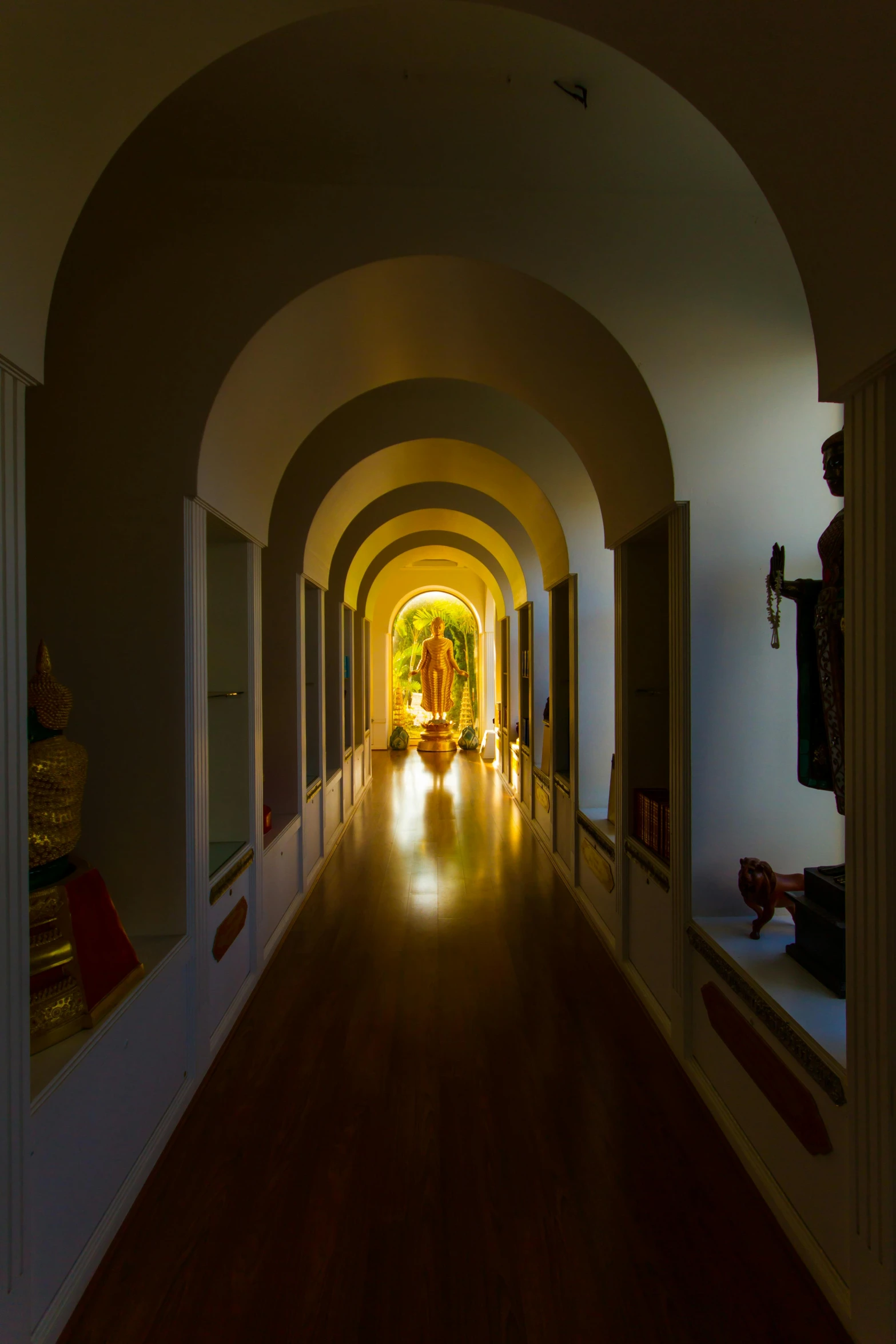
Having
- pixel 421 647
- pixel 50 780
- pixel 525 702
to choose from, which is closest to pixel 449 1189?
pixel 50 780

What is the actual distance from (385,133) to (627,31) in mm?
1353

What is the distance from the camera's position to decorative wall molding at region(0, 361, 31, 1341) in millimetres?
1739

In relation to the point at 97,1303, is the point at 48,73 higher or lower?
higher

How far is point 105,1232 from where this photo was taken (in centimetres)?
231

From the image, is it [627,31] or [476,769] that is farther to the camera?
[476,769]

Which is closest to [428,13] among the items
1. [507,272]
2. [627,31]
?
[627,31]

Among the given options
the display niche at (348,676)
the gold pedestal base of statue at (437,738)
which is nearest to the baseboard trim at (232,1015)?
the display niche at (348,676)

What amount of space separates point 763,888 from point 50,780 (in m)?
2.82

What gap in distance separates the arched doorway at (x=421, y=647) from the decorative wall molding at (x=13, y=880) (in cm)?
1861

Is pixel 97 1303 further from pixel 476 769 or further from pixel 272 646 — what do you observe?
pixel 476 769

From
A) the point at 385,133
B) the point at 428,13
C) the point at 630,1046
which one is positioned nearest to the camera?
the point at 428,13

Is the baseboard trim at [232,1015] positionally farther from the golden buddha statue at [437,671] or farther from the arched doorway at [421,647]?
the arched doorway at [421,647]

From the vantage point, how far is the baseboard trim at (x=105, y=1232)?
78.7 inches

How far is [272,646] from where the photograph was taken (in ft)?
19.3
